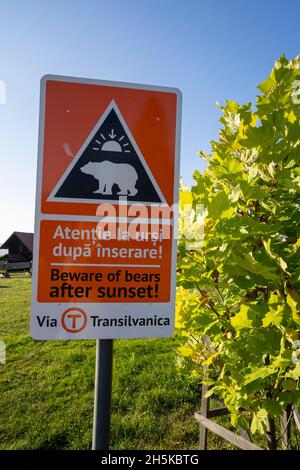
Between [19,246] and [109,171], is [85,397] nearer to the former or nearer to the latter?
[109,171]

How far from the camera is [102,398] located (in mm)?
1363

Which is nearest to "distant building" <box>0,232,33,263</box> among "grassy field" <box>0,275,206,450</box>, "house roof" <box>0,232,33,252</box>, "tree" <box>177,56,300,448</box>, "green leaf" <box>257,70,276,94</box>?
"house roof" <box>0,232,33,252</box>

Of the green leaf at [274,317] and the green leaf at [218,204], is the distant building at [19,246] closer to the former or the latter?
the green leaf at [218,204]

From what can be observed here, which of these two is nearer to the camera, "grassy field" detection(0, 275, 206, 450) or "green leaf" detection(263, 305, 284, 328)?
"green leaf" detection(263, 305, 284, 328)

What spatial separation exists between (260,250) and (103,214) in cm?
73

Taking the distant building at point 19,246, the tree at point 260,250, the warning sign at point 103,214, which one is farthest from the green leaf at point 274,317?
the distant building at point 19,246

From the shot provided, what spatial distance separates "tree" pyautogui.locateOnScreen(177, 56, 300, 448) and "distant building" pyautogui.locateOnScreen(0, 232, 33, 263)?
100ft

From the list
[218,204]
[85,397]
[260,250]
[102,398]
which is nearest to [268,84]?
[218,204]

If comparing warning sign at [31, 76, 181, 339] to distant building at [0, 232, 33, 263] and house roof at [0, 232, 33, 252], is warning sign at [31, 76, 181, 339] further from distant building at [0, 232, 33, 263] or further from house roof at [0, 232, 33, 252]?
house roof at [0, 232, 33, 252]

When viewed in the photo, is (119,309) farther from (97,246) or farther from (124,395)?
(124,395)

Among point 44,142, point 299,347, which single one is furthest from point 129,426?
point 44,142

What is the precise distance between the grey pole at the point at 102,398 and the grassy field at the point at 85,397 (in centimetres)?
267

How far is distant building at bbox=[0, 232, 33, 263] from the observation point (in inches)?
1198
